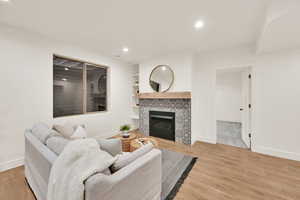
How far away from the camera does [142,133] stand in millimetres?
4258

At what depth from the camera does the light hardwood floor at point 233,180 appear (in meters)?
1.65

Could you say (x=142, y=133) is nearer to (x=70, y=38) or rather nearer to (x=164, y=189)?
(x=164, y=189)

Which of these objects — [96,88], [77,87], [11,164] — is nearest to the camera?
[11,164]

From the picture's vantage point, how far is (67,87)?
124 inches

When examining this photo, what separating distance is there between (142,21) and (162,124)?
276cm

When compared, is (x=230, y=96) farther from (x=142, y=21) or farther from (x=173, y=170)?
(x=142, y=21)

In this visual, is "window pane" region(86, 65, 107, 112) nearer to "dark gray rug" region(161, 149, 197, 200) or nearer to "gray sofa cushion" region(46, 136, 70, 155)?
"gray sofa cushion" region(46, 136, 70, 155)

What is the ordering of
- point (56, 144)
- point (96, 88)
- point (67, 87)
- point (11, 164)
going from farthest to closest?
point (96, 88)
point (67, 87)
point (11, 164)
point (56, 144)

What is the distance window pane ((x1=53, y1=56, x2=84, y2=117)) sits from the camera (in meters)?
2.94

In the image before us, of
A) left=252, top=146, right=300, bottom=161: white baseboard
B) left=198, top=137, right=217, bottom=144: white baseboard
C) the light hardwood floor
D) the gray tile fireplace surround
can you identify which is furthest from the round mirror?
left=252, top=146, right=300, bottom=161: white baseboard

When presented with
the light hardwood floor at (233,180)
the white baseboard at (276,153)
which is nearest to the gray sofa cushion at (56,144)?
the light hardwood floor at (233,180)

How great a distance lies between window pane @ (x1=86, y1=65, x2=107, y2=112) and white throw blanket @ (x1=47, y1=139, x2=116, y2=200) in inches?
107

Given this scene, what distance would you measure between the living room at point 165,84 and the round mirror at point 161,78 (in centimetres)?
3

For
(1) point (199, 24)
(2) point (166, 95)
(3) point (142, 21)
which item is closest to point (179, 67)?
(2) point (166, 95)
